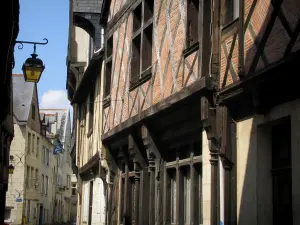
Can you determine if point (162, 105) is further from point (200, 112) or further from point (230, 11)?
point (230, 11)

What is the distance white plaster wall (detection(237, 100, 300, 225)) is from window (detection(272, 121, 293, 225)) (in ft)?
0.31

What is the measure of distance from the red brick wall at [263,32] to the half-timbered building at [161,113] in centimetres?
103

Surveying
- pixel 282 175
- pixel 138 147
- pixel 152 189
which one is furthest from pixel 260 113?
pixel 138 147

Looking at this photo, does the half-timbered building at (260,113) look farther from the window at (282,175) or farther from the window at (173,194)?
the window at (173,194)

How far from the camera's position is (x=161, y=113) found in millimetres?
10219

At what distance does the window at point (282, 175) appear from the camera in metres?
6.47

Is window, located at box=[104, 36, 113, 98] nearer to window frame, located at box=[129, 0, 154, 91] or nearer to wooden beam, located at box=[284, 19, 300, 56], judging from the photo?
window frame, located at box=[129, 0, 154, 91]

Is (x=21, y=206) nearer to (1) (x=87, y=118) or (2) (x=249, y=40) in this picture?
(1) (x=87, y=118)

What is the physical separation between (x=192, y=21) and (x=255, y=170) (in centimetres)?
332

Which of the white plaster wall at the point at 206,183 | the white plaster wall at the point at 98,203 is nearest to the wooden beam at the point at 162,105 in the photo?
the white plaster wall at the point at 206,183

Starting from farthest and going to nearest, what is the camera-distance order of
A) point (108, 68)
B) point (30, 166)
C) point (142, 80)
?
point (30, 166) < point (108, 68) < point (142, 80)

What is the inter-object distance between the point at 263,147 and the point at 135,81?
5.59 metres

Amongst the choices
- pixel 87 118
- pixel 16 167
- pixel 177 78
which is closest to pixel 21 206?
pixel 16 167

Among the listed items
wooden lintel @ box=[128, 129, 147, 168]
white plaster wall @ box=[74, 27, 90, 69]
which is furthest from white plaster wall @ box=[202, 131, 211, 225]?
white plaster wall @ box=[74, 27, 90, 69]
